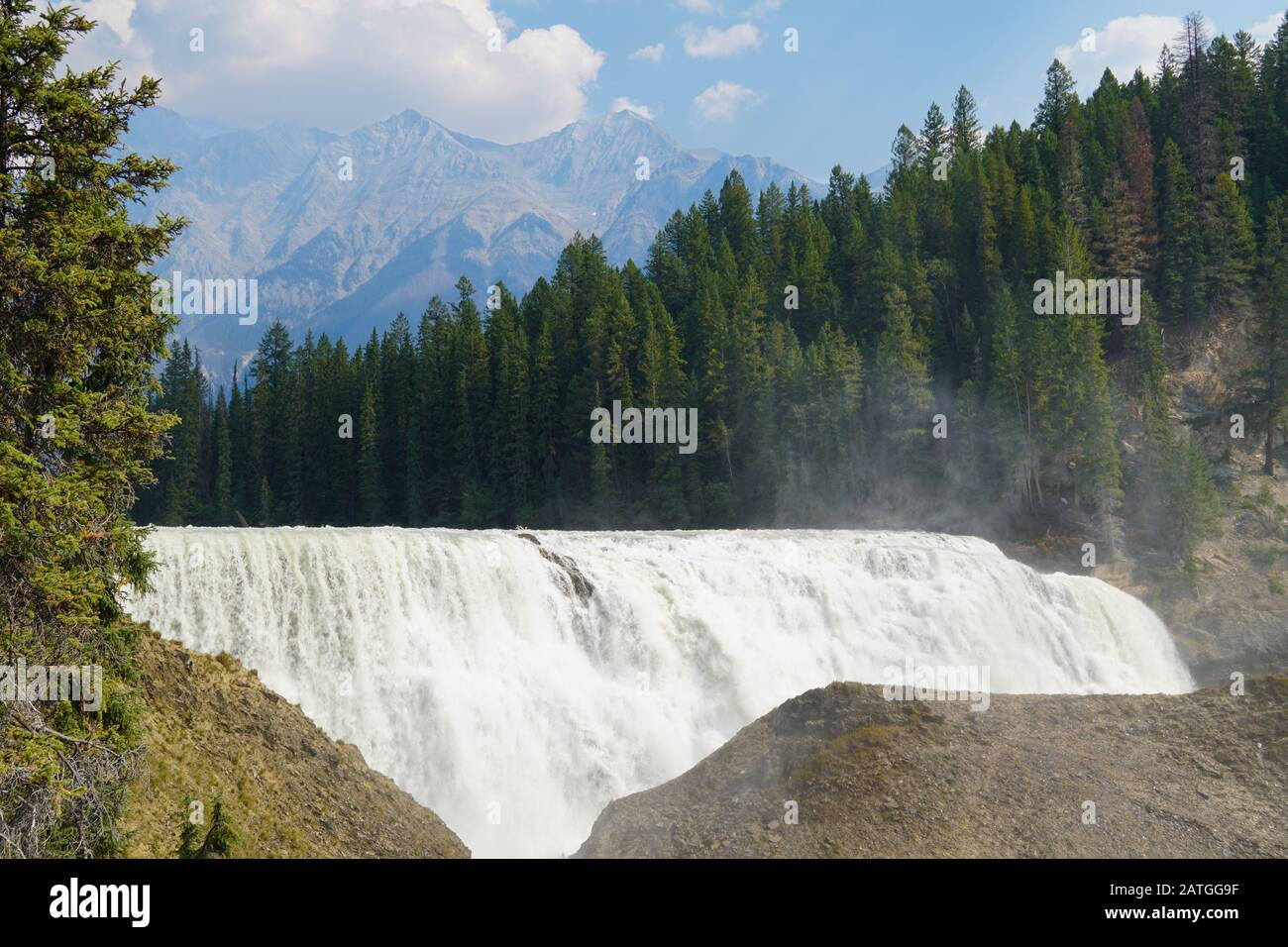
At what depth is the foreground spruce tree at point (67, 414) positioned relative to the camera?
11.4 m

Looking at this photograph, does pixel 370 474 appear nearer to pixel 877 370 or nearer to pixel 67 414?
pixel 877 370

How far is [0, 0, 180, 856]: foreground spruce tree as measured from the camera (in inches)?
449

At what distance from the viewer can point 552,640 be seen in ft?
88.9

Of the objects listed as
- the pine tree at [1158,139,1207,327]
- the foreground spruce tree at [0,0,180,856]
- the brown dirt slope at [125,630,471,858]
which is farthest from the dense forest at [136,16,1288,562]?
the foreground spruce tree at [0,0,180,856]

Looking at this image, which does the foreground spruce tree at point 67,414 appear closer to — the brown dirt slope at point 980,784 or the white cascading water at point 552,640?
the brown dirt slope at point 980,784

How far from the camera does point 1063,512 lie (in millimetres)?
53719

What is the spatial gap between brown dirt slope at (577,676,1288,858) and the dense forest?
33.9 m

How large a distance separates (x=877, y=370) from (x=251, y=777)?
54.0 meters

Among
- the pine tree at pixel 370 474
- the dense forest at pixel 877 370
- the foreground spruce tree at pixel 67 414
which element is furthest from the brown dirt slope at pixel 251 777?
the pine tree at pixel 370 474

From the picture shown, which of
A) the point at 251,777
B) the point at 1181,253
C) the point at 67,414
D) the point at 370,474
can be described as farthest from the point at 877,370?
the point at 67,414

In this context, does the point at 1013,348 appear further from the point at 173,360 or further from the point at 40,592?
the point at 173,360

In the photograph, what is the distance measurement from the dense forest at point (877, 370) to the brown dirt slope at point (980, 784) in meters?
33.9

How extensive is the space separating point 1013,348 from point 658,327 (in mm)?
24983

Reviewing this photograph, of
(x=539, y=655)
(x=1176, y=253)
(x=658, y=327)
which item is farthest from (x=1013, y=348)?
(x=539, y=655)
